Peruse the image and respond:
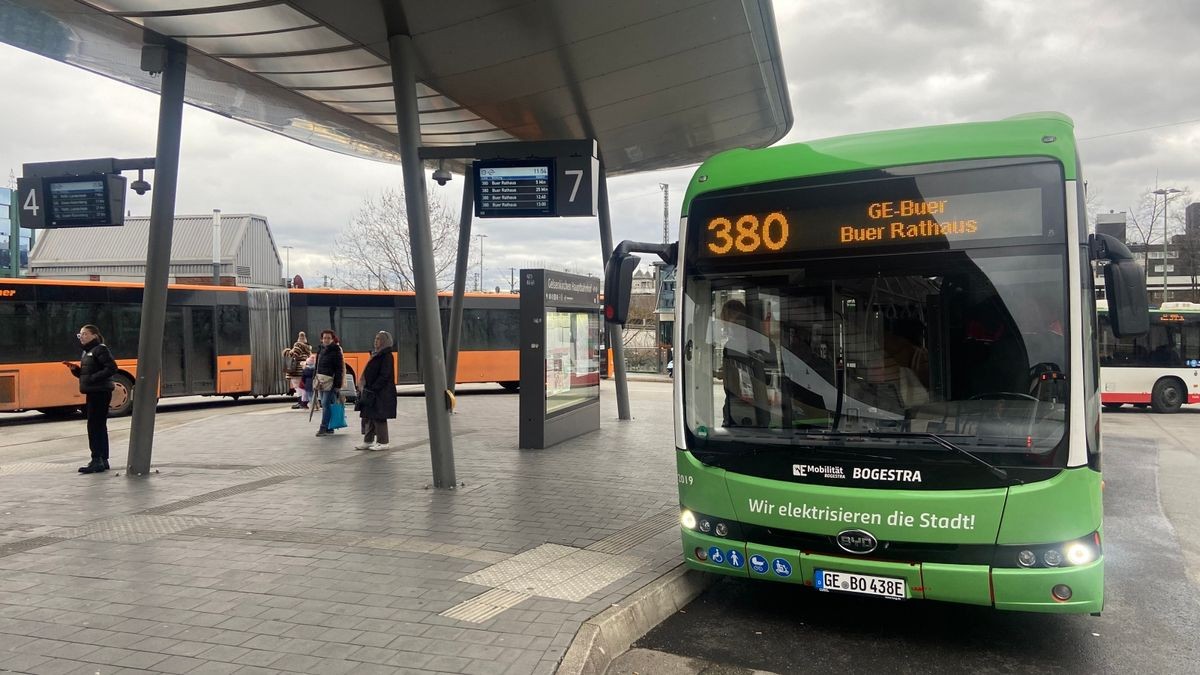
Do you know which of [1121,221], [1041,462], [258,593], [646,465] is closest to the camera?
[1041,462]

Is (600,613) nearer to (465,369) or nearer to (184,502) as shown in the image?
(184,502)

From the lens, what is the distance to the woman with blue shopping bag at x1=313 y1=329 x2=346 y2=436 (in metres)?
12.8

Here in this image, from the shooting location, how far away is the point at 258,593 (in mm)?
4965

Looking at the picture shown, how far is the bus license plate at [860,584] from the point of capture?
14.4ft

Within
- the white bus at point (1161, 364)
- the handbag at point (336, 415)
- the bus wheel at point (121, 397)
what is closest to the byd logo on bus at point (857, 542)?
the handbag at point (336, 415)

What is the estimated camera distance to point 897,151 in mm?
4879

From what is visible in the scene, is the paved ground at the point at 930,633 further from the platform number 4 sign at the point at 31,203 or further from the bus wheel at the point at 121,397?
the bus wheel at the point at 121,397

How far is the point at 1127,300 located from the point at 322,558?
18.2 ft

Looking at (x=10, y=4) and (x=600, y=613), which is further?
(x=10, y=4)

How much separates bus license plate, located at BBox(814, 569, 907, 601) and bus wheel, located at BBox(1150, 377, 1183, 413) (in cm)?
1996

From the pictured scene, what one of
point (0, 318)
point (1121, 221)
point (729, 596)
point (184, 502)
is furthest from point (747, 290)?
point (1121, 221)

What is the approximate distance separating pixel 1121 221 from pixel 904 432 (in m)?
33.1

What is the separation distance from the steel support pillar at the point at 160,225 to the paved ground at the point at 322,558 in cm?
104

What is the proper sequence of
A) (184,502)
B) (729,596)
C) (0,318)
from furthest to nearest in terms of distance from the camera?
(0,318) → (184,502) → (729,596)
